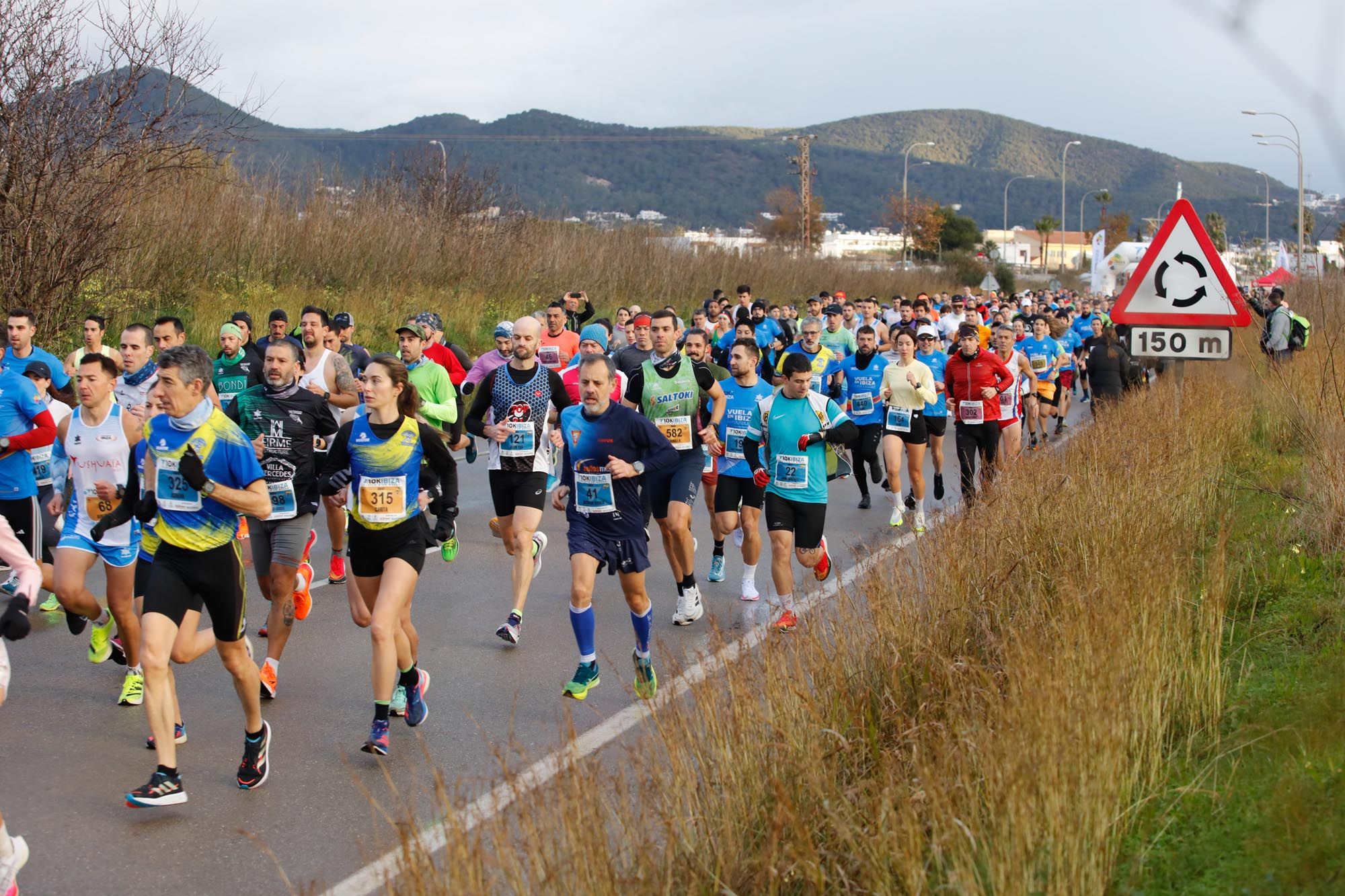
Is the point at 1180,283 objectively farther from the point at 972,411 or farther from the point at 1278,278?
the point at 1278,278

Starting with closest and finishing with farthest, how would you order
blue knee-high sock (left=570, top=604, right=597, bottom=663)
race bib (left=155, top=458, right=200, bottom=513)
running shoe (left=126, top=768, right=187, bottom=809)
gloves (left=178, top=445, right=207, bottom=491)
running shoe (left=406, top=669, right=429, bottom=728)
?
running shoe (left=126, top=768, right=187, bottom=809) < gloves (left=178, top=445, right=207, bottom=491) < race bib (left=155, top=458, right=200, bottom=513) < running shoe (left=406, top=669, right=429, bottom=728) < blue knee-high sock (left=570, top=604, right=597, bottom=663)

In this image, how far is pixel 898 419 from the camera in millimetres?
13203

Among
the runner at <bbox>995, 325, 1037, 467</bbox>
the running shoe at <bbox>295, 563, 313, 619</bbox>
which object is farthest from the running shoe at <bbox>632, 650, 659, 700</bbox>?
the runner at <bbox>995, 325, 1037, 467</bbox>

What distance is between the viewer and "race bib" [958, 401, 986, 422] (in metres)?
13.1

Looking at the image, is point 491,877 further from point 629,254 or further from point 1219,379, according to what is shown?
point 629,254

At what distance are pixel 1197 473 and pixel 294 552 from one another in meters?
6.42

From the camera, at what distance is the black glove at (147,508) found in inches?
243

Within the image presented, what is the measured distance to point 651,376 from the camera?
1003 centimetres

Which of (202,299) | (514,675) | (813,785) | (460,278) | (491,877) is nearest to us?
(491,877)

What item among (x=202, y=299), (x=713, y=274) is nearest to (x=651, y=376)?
(x=202, y=299)

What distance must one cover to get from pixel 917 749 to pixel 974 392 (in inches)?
359

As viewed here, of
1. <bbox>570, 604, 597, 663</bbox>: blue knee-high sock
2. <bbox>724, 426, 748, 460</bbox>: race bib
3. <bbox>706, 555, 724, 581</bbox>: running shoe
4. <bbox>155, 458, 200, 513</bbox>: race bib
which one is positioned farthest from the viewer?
<bbox>706, 555, 724, 581</bbox>: running shoe

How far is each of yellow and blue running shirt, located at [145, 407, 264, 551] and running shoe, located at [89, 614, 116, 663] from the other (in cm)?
211

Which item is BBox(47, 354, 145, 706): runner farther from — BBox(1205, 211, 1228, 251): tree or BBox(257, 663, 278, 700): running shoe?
BBox(1205, 211, 1228, 251): tree
